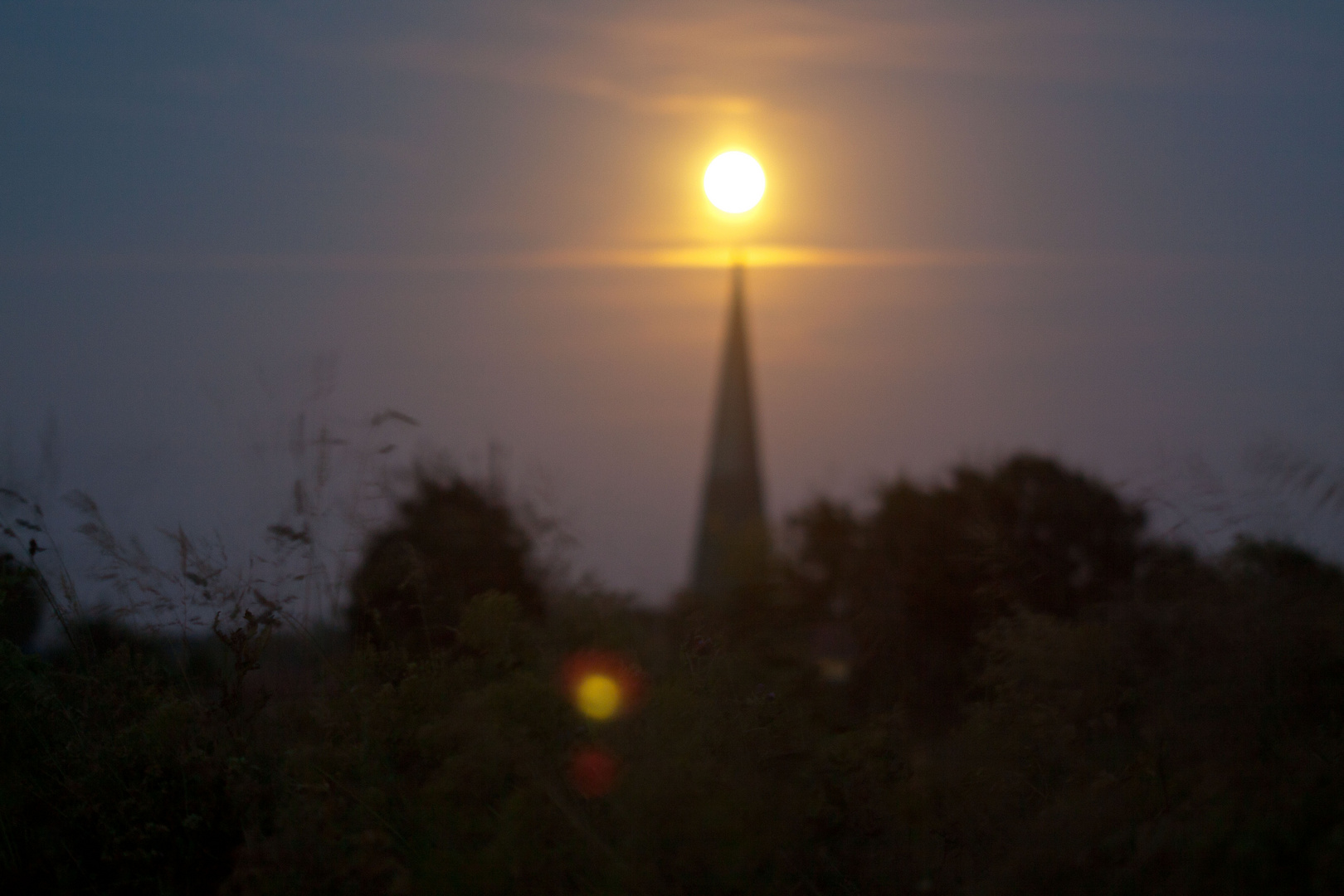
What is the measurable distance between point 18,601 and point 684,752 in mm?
3287

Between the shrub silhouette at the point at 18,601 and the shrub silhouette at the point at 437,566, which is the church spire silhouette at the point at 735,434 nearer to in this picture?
the shrub silhouette at the point at 437,566

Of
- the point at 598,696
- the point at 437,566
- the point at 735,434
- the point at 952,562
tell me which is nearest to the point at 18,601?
the point at 437,566

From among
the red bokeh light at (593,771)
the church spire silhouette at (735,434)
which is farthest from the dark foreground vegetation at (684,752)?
the church spire silhouette at (735,434)

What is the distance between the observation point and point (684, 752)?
3.25 metres

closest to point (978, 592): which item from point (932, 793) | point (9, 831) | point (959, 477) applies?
point (932, 793)

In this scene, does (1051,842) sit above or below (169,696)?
below

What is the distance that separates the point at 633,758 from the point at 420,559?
1498 mm

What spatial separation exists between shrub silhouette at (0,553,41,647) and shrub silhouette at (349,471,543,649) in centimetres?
130

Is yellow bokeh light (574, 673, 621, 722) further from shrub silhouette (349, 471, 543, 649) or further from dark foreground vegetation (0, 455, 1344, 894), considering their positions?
shrub silhouette (349, 471, 543, 649)

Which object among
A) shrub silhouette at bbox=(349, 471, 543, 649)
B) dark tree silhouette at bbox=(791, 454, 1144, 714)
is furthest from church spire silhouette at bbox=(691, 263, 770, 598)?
shrub silhouette at bbox=(349, 471, 543, 649)

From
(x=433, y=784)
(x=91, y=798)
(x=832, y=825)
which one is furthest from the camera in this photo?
(x=91, y=798)

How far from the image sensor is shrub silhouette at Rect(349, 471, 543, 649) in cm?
454

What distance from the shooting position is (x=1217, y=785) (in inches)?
117

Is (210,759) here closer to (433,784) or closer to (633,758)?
(433,784)
